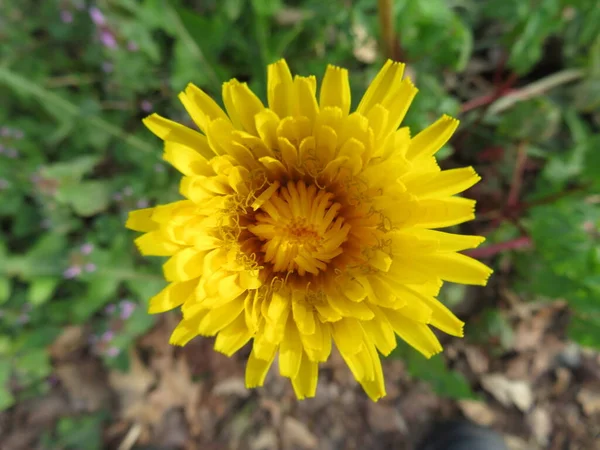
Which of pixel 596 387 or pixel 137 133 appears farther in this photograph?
pixel 596 387

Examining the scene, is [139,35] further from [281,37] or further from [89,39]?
[281,37]

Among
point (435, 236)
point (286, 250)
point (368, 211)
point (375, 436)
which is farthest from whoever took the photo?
point (375, 436)

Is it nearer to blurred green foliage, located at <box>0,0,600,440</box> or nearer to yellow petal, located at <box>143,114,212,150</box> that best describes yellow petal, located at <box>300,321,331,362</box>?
yellow petal, located at <box>143,114,212,150</box>

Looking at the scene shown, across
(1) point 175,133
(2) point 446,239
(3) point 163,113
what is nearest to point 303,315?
(2) point 446,239

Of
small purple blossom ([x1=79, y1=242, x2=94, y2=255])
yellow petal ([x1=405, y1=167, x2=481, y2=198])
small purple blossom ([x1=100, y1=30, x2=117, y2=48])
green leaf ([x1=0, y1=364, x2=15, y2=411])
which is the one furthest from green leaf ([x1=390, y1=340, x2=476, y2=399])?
green leaf ([x1=0, y1=364, x2=15, y2=411])

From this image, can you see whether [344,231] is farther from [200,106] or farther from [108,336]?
[108,336]

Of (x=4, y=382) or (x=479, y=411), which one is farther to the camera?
(x=479, y=411)

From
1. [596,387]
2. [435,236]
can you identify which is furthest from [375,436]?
[435,236]
